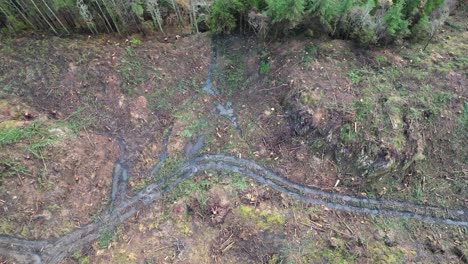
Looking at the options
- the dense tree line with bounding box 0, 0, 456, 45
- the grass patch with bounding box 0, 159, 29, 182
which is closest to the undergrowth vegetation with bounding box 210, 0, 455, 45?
the dense tree line with bounding box 0, 0, 456, 45

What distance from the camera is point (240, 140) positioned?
1096 centimetres

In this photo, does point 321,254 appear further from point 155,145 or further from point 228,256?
point 155,145

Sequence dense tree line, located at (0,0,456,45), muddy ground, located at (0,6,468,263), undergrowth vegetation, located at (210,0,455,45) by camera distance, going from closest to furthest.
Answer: muddy ground, located at (0,6,468,263), undergrowth vegetation, located at (210,0,455,45), dense tree line, located at (0,0,456,45)

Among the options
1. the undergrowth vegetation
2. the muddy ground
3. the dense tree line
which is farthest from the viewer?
the dense tree line

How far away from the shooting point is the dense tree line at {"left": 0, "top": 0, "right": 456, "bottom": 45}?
10938mm

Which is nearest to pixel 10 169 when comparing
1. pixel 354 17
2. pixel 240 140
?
pixel 240 140

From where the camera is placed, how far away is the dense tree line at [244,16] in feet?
35.9

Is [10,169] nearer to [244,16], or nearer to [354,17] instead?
[244,16]

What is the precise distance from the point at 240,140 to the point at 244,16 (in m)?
5.74

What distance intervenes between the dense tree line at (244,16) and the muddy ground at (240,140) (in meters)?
0.67

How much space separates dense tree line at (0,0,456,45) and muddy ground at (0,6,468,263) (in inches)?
26.3

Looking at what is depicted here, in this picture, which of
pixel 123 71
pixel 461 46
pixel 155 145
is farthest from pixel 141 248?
pixel 461 46

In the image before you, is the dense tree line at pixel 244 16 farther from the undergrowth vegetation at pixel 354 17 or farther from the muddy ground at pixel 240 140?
the muddy ground at pixel 240 140

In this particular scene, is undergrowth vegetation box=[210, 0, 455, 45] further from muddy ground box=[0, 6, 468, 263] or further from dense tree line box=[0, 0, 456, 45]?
muddy ground box=[0, 6, 468, 263]
